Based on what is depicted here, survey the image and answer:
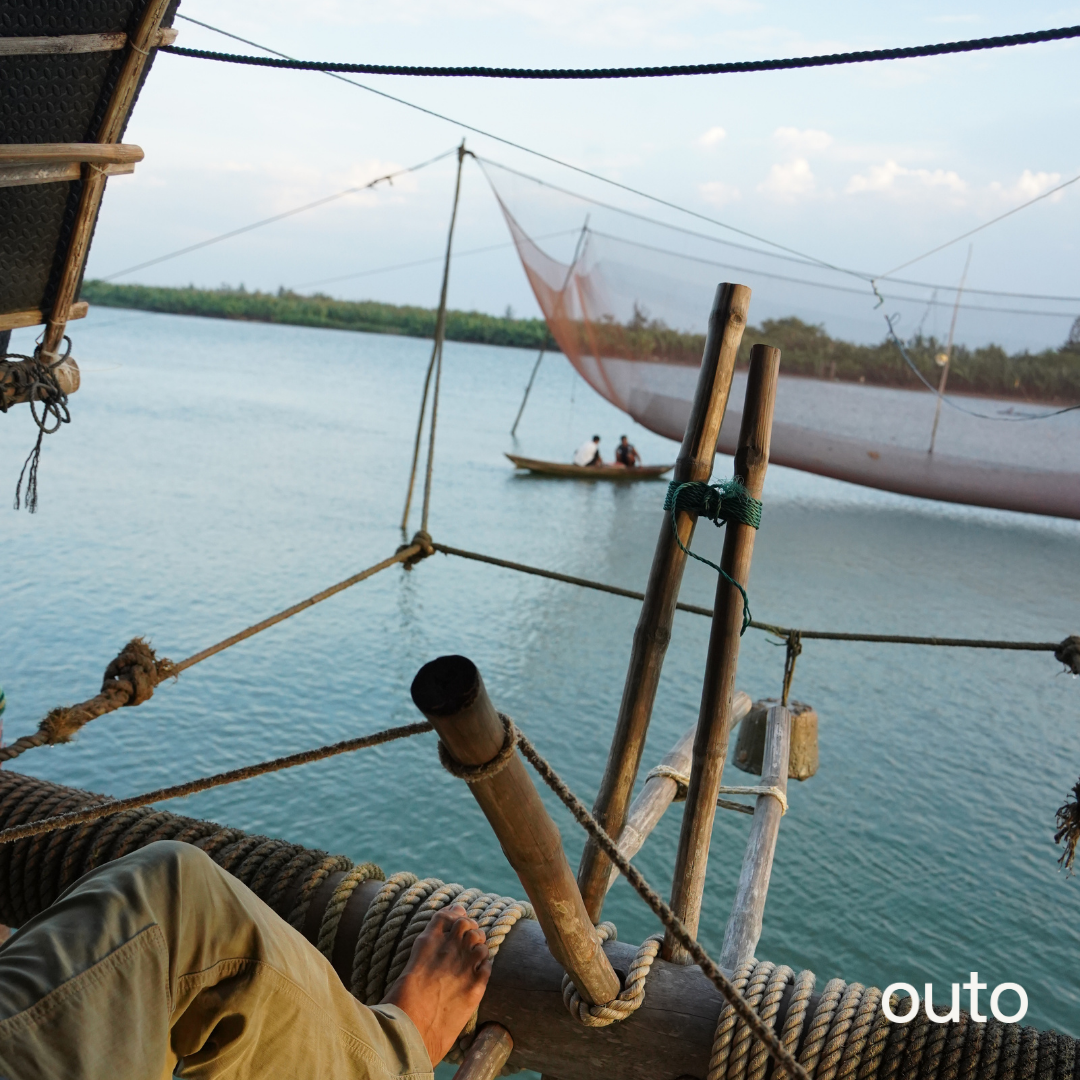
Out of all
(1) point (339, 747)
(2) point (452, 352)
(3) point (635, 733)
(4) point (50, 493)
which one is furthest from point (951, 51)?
(2) point (452, 352)

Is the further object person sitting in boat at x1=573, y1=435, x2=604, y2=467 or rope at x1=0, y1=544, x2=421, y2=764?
person sitting in boat at x1=573, y1=435, x2=604, y2=467

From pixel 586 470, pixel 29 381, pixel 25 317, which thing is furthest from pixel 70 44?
pixel 586 470

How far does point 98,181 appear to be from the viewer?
71.4 inches

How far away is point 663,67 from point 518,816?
1.39 m

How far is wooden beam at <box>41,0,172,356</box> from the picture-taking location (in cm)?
169

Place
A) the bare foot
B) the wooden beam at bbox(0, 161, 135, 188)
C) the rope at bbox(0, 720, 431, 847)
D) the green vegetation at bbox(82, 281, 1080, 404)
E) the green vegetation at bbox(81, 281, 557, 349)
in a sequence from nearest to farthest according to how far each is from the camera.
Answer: the rope at bbox(0, 720, 431, 847)
the bare foot
the wooden beam at bbox(0, 161, 135, 188)
the green vegetation at bbox(82, 281, 1080, 404)
the green vegetation at bbox(81, 281, 557, 349)

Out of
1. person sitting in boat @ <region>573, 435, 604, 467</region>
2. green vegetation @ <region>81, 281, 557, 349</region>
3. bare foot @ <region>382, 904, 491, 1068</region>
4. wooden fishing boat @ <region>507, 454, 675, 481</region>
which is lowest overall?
bare foot @ <region>382, 904, 491, 1068</region>

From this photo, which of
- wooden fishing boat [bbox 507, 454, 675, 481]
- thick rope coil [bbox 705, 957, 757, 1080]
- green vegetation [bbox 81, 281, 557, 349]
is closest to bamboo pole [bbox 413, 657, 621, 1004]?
thick rope coil [bbox 705, 957, 757, 1080]

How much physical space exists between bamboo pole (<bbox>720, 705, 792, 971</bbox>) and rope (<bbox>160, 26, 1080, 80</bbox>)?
1.44 m

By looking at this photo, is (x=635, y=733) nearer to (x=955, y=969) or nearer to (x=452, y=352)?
(x=955, y=969)

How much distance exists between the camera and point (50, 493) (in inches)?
370

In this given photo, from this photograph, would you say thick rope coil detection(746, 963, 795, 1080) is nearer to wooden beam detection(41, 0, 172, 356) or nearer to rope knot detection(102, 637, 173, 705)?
rope knot detection(102, 637, 173, 705)

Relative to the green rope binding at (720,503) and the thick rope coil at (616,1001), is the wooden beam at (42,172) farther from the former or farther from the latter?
the thick rope coil at (616,1001)

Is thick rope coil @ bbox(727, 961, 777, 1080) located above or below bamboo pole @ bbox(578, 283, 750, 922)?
below
